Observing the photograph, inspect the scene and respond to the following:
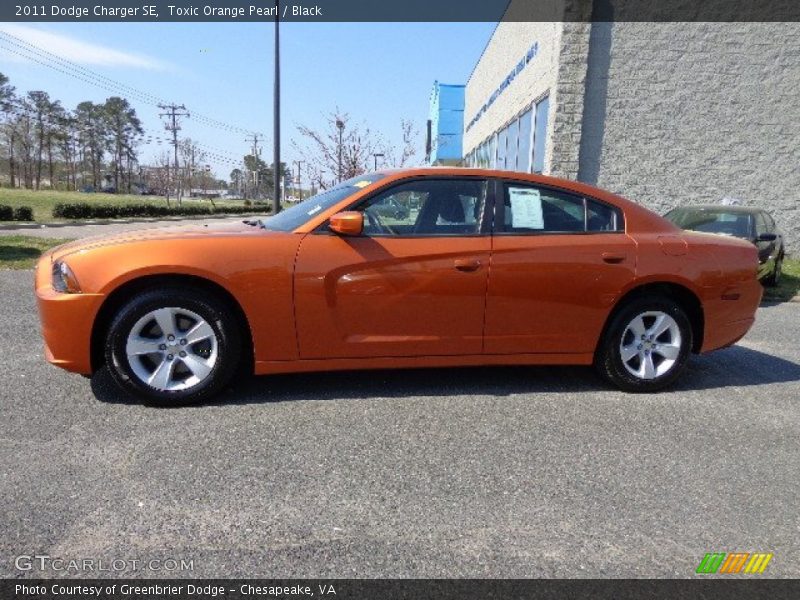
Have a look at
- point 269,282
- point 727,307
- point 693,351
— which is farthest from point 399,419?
point 727,307

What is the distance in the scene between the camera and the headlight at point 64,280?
10.3ft

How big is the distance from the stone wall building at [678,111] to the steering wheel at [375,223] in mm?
9439

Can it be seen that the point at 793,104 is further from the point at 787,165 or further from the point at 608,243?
the point at 608,243

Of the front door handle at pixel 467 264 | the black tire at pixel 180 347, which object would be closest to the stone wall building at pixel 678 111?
the front door handle at pixel 467 264

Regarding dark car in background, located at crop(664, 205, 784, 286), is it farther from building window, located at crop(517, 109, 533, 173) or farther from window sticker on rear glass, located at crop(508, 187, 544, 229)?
building window, located at crop(517, 109, 533, 173)

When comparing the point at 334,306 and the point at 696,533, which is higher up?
the point at 334,306

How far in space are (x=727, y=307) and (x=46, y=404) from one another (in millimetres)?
4852

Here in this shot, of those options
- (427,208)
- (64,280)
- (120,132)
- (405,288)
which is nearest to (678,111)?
(427,208)

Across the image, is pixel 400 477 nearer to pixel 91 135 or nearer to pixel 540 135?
pixel 540 135

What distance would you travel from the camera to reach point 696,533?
2236 millimetres

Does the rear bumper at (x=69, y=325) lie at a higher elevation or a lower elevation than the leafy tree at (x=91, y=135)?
lower

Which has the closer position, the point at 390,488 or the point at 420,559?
the point at 420,559

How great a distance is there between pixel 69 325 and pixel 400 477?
7.27 ft

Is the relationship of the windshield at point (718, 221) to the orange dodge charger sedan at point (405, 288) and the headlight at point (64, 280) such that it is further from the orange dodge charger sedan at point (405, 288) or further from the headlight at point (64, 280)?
the headlight at point (64, 280)
